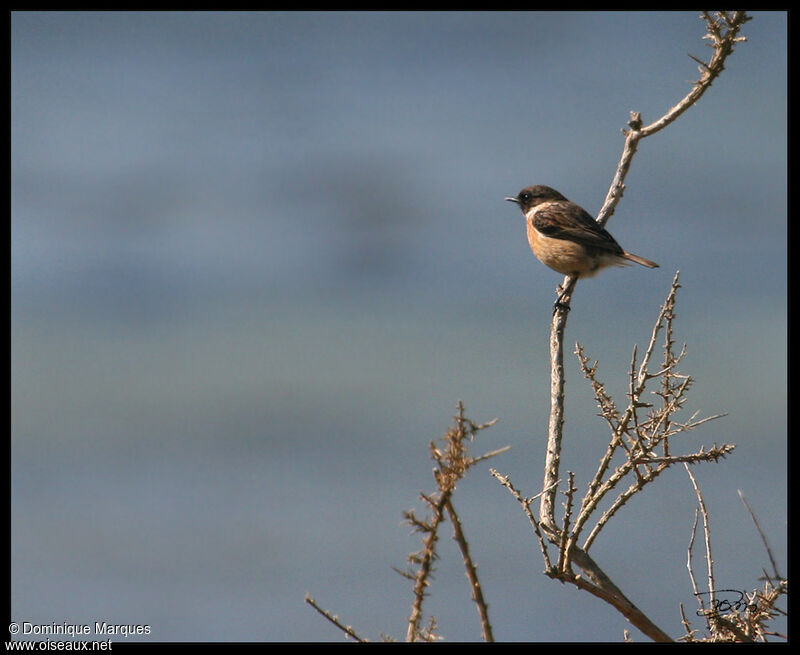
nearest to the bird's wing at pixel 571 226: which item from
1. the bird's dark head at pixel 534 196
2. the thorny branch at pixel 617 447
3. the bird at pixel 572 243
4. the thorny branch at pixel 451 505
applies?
the bird at pixel 572 243

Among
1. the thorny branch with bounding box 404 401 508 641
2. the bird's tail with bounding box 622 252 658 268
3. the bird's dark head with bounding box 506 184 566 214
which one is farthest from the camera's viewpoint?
the bird's dark head with bounding box 506 184 566 214

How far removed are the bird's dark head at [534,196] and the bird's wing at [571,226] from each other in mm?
212

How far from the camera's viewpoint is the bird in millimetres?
7727

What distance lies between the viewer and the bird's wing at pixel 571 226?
7801mm

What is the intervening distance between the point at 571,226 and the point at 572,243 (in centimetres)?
32

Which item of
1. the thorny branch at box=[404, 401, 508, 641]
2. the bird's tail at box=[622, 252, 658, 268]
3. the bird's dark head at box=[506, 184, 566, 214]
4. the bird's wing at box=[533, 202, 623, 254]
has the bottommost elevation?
the thorny branch at box=[404, 401, 508, 641]

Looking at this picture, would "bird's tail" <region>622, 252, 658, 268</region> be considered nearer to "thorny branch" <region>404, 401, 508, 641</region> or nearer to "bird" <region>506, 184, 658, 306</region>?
"bird" <region>506, 184, 658, 306</region>

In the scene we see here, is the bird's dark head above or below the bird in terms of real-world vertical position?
above

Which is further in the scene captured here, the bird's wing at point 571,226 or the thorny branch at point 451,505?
the bird's wing at point 571,226

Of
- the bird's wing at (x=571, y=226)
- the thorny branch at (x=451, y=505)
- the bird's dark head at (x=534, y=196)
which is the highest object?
the bird's dark head at (x=534, y=196)

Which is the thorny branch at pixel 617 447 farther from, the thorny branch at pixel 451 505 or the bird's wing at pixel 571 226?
the bird's wing at pixel 571 226

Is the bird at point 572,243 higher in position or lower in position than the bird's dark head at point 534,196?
lower

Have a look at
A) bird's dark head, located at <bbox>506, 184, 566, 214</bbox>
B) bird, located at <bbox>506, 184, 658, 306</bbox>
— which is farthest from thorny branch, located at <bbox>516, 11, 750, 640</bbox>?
bird's dark head, located at <bbox>506, 184, 566, 214</bbox>

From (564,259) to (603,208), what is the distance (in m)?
3.09
